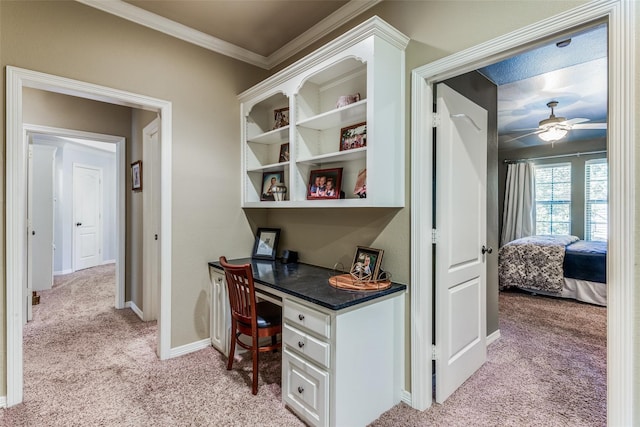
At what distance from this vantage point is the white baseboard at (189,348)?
8.55 ft

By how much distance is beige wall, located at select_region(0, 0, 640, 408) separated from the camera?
1.87 meters

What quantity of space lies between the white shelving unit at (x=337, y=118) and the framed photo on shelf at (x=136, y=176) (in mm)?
1444

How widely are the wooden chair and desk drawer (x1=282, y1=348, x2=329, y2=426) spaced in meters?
0.26

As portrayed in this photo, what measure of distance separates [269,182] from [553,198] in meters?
6.32

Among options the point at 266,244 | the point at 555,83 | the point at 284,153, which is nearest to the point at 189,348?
the point at 266,244

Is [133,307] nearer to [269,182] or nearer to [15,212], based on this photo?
[15,212]

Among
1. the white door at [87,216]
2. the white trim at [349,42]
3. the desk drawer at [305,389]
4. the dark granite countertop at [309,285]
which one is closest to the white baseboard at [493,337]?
the dark granite countertop at [309,285]

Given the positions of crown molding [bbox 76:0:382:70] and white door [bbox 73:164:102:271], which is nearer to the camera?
crown molding [bbox 76:0:382:70]

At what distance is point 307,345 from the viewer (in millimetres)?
1781

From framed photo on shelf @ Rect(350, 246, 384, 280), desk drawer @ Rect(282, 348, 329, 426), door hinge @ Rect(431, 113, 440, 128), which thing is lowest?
desk drawer @ Rect(282, 348, 329, 426)

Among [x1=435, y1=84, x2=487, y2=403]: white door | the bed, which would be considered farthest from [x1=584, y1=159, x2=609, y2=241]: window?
[x1=435, y1=84, x2=487, y2=403]: white door

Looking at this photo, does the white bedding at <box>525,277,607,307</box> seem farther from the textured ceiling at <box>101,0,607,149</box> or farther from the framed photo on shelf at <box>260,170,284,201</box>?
the framed photo on shelf at <box>260,170,284,201</box>

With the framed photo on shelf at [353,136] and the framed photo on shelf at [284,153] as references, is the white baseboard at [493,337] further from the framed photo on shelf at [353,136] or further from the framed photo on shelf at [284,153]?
the framed photo on shelf at [284,153]

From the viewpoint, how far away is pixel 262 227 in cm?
319
